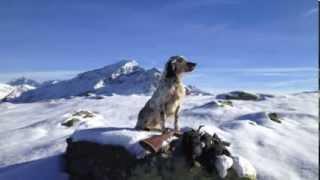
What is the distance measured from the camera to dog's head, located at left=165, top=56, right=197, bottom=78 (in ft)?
57.5

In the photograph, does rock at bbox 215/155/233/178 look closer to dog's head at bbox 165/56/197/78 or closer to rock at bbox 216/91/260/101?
dog's head at bbox 165/56/197/78

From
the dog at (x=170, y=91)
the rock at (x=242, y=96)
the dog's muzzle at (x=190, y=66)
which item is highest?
the dog's muzzle at (x=190, y=66)

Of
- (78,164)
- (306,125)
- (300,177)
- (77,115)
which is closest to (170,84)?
(78,164)

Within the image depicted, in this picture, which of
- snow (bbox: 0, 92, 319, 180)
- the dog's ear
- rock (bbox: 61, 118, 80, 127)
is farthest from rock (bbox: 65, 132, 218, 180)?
rock (bbox: 61, 118, 80, 127)

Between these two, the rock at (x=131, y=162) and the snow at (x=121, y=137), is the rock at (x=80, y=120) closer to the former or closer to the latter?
the snow at (x=121, y=137)

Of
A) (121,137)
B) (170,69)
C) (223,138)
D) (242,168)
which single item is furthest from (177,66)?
(223,138)

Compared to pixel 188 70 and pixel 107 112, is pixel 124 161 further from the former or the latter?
pixel 107 112

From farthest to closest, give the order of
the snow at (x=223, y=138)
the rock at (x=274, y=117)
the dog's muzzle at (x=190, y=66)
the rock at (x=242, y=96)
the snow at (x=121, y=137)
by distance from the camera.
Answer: the rock at (x=242, y=96)
the rock at (x=274, y=117)
the snow at (x=223, y=138)
the dog's muzzle at (x=190, y=66)
the snow at (x=121, y=137)

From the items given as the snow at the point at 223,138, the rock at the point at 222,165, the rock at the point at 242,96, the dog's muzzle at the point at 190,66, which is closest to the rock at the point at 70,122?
the snow at the point at 223,138

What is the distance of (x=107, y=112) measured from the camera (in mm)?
37500

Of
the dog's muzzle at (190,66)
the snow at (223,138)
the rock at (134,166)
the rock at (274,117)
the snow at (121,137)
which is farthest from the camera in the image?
the rock at (274,117)

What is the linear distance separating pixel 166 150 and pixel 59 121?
52.4 ft

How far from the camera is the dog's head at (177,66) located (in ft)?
57.5

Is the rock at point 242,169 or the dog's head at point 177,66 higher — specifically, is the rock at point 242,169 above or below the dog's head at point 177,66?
below
